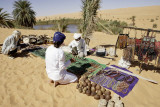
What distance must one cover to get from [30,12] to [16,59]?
1745 cm

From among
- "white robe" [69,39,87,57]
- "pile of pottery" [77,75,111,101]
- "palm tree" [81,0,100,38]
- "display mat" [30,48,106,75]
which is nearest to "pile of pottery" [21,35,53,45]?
"palm tree" [81,0,100,38]

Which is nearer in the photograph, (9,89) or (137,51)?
(9,89)

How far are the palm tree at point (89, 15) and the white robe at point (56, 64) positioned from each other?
12.6 feet

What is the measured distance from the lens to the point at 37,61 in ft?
15.6

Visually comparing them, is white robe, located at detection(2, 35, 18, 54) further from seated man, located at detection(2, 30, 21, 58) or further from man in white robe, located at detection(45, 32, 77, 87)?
man in white robe, located at detection(45, 32, 77, 87)

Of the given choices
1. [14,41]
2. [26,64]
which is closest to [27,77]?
[26,64]

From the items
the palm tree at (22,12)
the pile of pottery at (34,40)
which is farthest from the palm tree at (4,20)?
the pile of pottery at (34,40)

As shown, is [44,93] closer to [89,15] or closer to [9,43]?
[9,43]

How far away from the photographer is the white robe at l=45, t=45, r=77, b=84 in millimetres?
2709

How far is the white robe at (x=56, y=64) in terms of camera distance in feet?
8.89

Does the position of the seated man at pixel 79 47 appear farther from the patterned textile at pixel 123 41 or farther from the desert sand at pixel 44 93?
the desert sand at pixel 44 93

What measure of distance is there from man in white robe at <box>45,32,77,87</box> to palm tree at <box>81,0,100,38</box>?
149 inches

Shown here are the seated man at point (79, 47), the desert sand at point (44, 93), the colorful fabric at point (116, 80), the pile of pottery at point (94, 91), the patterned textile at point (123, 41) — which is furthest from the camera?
the seated man at point (79, 47)

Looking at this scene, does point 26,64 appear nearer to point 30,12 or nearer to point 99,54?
point 99,54
